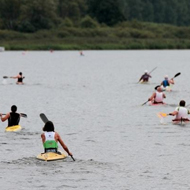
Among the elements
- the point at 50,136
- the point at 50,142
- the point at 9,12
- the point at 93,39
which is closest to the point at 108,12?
the point at 9,12

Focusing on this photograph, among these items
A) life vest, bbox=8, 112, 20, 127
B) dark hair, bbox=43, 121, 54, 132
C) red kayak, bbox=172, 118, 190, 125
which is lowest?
red kayak, bbox=172, 118, 190, 125

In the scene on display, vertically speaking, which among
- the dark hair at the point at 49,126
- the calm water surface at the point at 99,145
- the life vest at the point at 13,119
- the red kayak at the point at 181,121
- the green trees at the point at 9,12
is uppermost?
the green trees at the point at 9,12

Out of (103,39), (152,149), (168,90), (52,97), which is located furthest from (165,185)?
(103,39)

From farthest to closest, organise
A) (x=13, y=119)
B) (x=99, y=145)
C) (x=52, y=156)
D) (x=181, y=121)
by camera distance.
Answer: (x=181, y=121)
(x=13, y=119)
(x=99, y=145)
(x=52, y=156)

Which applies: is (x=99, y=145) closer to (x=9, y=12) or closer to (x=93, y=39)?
(x=93, y=39)

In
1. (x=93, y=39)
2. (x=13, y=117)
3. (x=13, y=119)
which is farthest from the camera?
(x=93, y=39)

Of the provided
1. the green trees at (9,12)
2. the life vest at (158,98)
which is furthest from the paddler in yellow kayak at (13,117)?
the green trees at (9,12)

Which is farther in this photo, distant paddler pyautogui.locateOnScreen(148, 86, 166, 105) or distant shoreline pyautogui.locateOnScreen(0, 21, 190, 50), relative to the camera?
distant shoreline pyautogui.locateOnScreen(0, 21, 190, 50)

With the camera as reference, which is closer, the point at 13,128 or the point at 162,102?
the point at 13,128

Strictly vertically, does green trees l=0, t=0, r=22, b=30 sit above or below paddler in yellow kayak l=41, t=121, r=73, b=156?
above

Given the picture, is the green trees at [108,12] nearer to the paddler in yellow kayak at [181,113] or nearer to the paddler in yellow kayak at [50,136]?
the paddler in yellow kayak at [181,113]

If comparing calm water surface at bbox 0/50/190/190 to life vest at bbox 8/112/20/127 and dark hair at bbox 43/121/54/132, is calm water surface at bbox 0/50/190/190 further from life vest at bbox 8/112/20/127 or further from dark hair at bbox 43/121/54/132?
dark hair at bbox 43/121/54/132

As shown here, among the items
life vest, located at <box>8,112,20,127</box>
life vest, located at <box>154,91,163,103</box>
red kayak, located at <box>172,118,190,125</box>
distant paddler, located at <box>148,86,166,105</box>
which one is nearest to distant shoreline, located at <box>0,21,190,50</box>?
distant paddler, located at <box>148,86,166,105</box>

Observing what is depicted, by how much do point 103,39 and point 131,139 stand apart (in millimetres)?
125146
